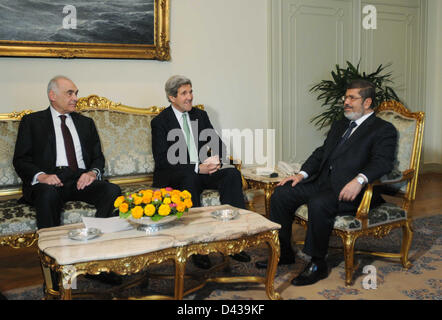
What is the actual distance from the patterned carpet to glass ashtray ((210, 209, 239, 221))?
505 mm

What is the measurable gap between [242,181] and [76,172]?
136 cm

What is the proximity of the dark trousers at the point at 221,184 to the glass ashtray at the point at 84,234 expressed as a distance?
119cm

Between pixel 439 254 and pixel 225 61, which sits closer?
pixel 439 254

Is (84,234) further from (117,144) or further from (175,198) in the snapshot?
(117,144)

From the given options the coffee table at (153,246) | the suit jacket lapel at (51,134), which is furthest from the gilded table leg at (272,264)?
the suit jacket lapel at (51,134)

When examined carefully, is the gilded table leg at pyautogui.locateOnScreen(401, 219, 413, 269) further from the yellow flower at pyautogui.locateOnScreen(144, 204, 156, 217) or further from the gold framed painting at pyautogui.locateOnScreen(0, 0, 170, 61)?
the gold framed painting at pyautogui.locateOnScreen(0, 0, 170, 61)

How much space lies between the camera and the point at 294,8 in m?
5.96

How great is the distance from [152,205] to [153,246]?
0.84 feet

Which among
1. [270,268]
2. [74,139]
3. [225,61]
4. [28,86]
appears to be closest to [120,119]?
[74,139]

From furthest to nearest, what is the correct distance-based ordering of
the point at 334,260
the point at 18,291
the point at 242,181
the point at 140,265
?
the point at 242,181 < the point at 334,260 < the point at 18,291 < the point at 140,265

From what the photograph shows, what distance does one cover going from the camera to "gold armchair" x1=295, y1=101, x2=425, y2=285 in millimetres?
3227

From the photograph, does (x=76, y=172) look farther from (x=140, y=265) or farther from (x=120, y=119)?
(x=140, y=265)

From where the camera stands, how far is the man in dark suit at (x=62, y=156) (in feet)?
11.7
